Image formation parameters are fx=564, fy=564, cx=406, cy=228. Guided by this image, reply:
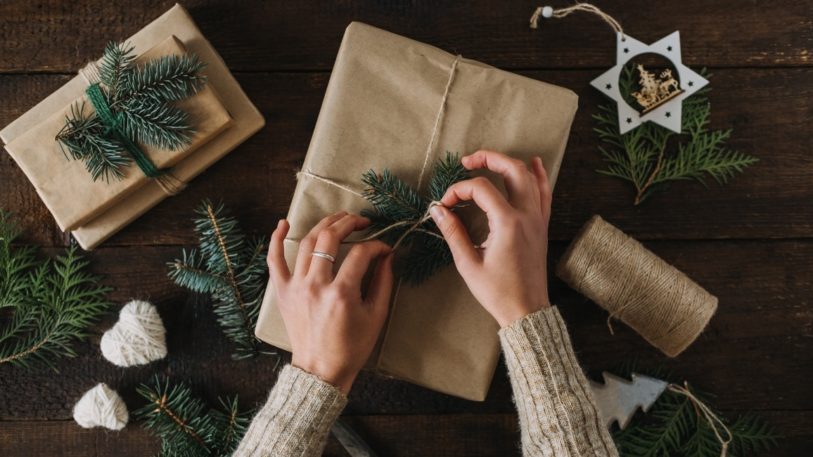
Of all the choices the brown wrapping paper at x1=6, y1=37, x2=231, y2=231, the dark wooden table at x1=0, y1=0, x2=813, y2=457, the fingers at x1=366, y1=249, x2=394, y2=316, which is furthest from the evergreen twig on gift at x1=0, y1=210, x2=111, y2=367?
the fingers at x1=366, y1=249, x2=394, y2=316

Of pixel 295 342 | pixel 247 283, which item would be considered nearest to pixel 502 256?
pixel 295 342

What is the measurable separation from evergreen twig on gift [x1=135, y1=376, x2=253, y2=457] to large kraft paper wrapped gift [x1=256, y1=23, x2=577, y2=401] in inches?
15.1

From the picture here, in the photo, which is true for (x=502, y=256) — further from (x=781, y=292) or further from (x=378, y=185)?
(x=781, y=292)

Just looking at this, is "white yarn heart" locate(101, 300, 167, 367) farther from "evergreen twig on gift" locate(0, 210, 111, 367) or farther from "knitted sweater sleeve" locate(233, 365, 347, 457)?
"knitted sweater sleeve" locate(233, 365, 347, 457)

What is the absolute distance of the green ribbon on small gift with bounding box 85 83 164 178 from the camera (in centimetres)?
102

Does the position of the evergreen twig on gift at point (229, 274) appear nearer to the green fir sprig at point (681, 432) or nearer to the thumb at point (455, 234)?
the thumb at point (455, 234)

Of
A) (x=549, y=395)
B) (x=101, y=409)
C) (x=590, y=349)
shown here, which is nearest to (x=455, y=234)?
(x=549, y=395)

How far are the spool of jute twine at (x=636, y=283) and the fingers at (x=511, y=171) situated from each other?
216 millimetres

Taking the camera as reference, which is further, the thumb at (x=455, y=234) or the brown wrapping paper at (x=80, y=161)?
the brown wrapping paper at (x=80, y=161)

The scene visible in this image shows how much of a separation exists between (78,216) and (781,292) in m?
1.46

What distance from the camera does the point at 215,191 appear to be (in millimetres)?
1198

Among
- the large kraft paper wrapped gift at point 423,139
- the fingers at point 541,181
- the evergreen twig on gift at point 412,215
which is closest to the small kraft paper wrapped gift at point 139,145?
the large kraft paper wrapped gift at point 423,139

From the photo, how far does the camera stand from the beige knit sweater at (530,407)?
906mm

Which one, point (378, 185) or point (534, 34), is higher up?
point (534, 34)
